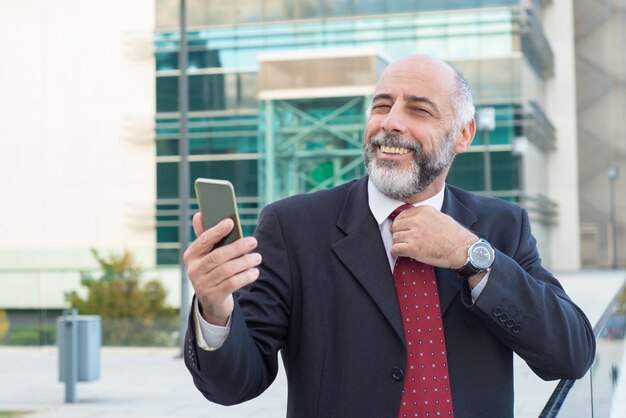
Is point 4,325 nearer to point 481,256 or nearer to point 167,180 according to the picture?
point 481,256

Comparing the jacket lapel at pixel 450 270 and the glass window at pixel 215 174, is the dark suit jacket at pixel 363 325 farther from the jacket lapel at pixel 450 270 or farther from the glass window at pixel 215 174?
the glass window at pixel 215 174

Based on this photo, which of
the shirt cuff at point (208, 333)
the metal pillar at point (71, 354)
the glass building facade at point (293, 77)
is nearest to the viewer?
the shirt cuff at point (208, 333)

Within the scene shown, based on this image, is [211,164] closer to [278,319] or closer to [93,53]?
[93,53]

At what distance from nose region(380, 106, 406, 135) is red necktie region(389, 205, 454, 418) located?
1.07 ft

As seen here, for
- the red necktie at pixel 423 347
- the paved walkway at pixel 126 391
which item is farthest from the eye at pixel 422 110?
the paved walkway at pixel 126 391

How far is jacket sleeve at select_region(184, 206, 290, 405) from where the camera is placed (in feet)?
7.26

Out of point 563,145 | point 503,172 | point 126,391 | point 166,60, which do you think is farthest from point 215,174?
point 126,391

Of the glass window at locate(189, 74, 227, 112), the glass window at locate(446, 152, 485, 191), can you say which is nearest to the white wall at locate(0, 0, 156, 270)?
the glass window at locate(189, 74, 227, 112)

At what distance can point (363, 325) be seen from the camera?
247 centimetres

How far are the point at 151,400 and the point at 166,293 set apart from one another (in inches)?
310

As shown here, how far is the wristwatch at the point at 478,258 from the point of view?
2418 millimetres

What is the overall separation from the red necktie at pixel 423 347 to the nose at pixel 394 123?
1.07 feet

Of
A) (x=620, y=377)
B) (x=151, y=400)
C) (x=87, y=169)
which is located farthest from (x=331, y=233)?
(x=87, y=169)

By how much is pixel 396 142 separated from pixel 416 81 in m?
0.15
